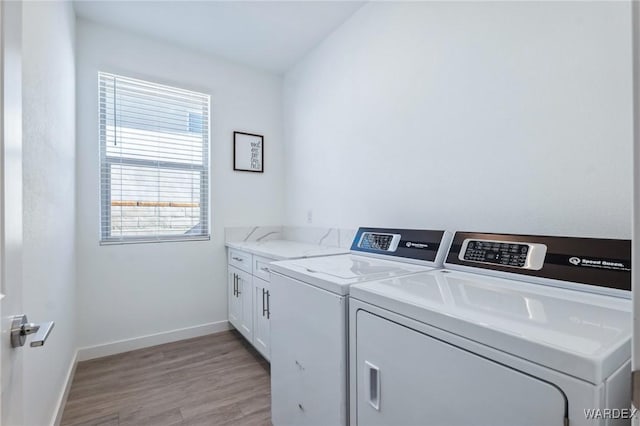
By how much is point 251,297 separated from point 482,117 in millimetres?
1958

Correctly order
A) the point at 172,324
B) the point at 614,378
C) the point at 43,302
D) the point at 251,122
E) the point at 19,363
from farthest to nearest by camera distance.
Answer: the point at 251,122
the point at 172,324
the point at 43,302
the point at 19,363
the point at 614,378

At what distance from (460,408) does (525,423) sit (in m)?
0.14

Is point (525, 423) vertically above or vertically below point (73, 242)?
below

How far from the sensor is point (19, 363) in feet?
2.16

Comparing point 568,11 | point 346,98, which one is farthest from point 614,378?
point 346,98

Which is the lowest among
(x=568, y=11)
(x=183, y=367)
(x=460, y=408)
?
(x=183, y=367)

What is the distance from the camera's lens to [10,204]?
2.01 ft

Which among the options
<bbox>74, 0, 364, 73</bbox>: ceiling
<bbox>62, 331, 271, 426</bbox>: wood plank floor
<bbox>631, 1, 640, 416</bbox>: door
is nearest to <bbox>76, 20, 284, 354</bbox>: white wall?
<bbox>74, 0, 364, 73</bbox>: ceiling

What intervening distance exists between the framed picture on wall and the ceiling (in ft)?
2.49

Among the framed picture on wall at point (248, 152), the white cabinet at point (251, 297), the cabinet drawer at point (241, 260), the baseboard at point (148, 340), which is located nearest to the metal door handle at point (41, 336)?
the white cabinet at point (251, 297)

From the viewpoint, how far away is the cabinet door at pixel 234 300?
263 cm

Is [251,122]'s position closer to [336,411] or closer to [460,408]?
[336,411]

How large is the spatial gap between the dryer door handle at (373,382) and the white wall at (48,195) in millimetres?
1172

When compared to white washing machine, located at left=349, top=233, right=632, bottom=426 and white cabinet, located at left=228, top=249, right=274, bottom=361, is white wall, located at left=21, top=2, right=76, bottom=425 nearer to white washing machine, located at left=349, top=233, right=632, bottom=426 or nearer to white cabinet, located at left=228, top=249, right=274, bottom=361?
white cabinet, located at left=228, top=249, right=274, bottom=361
